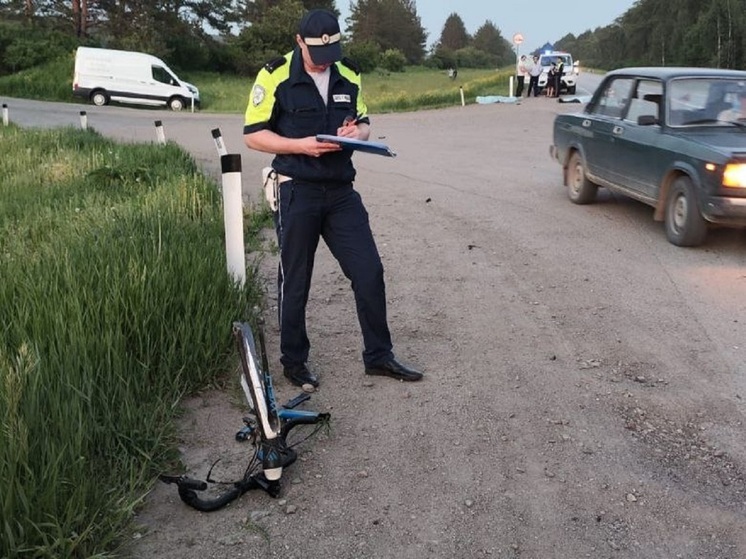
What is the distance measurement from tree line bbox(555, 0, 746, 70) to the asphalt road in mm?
70819

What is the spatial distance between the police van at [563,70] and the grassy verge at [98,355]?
1204 inches

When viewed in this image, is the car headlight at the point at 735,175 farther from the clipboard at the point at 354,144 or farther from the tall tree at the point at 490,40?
the tall tree at the point at 490,40

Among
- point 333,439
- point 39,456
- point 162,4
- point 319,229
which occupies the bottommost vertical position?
point 333,439

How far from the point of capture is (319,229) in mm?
4348

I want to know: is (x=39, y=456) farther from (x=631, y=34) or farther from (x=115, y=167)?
(x=631, y=34)

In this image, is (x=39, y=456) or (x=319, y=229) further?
(x=319, y=229)

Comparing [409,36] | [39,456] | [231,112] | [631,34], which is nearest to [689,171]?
[39,456]

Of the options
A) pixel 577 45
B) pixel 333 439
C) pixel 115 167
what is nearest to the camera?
pixel 333 439

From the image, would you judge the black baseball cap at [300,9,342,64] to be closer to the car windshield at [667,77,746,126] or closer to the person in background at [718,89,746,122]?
the car windshield at [667,77,746,126]

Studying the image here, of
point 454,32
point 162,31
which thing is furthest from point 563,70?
point 454,32

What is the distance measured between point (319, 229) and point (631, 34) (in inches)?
4763

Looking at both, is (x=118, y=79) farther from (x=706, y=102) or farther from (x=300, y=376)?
(x=300, y=376)

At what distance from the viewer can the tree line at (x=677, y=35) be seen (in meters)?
71.9

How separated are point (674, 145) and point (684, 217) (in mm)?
716
